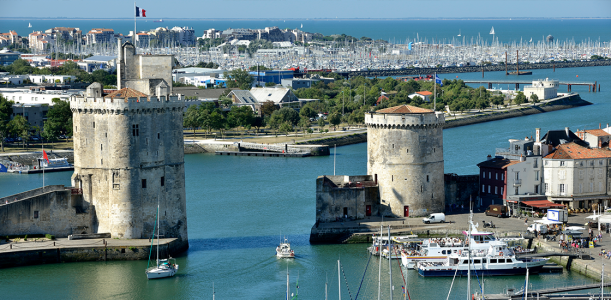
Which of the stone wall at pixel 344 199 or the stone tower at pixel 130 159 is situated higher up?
the stone tower at pixel 130 159

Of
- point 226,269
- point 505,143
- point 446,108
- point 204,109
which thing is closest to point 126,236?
point 226,269

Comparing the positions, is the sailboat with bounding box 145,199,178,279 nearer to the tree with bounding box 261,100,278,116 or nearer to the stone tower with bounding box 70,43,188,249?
the stone tower with bounding box 70,43,188,249

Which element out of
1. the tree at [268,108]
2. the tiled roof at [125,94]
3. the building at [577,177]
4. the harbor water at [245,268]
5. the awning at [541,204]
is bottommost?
the harbor water at [245,268]

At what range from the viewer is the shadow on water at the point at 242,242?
1714 inches

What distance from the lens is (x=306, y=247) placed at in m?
43.6

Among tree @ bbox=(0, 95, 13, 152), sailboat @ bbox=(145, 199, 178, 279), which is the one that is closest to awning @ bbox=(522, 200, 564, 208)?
sailboat @ bbox=(145, 199, 178, 279)

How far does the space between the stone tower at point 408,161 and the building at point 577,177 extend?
21.2 ft

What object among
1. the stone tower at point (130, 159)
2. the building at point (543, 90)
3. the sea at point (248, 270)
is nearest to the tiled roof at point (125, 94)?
the stone tower at point (130, 159)

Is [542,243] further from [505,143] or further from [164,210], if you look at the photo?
[505,143]

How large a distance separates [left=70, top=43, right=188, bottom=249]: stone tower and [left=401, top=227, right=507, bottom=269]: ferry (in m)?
9.93

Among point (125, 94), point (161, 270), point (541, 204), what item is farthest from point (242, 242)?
point (541, 204)

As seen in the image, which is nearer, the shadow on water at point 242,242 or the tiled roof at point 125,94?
the tiled roof at point 125,94

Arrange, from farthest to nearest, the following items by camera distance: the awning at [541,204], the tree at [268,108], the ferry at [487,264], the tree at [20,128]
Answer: the tree at [268,108]
the tree at [20,128]
the awning at [541,204]
the ferry at [487,264]

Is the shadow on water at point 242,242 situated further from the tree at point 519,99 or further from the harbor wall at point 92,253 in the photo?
the tree at point 519,99
